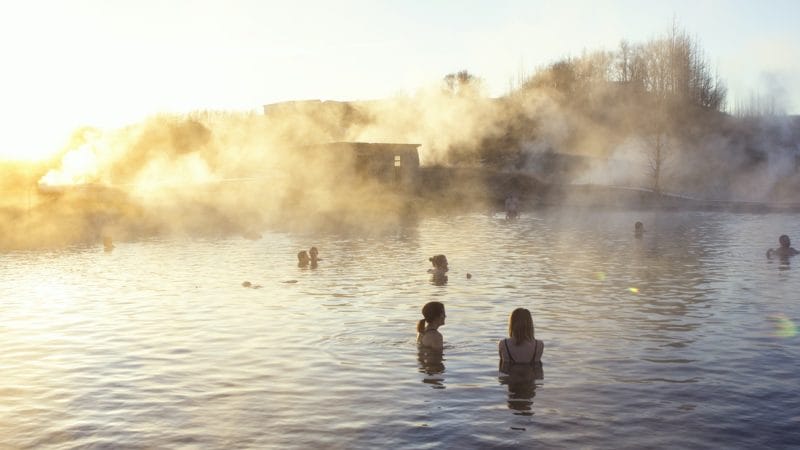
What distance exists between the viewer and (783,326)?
56.7ft

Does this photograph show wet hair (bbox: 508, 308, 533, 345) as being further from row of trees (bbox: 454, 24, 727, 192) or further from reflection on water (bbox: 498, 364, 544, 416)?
row of trees (bbox: 454, 24, 727, 192)

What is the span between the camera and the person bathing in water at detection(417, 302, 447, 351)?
47.6 ft

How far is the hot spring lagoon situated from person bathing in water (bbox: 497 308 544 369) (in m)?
0.33

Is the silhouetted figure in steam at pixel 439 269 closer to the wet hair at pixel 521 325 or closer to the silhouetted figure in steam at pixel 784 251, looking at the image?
the wet hair at pixel 521 325

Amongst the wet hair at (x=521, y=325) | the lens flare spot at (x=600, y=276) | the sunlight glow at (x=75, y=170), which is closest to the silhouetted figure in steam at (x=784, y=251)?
the lens flare spot at (x=600, y=276)

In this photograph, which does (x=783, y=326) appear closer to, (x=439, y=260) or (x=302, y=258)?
(x=439, y=260)

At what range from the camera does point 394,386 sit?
12898 millimetres

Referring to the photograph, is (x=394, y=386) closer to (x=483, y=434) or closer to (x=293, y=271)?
(x=483, y=434)

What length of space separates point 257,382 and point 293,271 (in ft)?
51.3

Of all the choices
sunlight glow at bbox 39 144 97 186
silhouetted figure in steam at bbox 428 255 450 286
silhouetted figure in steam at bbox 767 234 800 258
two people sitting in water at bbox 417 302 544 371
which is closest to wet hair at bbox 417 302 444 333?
two people sitting in water at bbox 417 302 544 371

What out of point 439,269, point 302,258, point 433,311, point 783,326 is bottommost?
point 783,326

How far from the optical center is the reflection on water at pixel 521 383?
1160cm

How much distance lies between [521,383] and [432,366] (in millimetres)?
1905

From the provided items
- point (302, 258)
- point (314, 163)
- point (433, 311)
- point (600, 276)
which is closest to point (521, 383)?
point (433, 311)
